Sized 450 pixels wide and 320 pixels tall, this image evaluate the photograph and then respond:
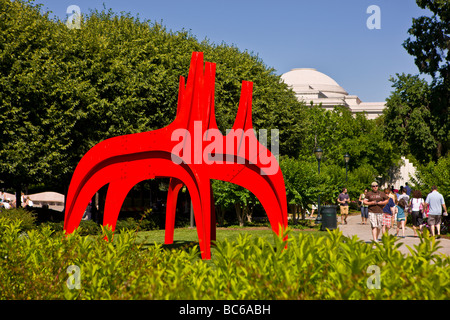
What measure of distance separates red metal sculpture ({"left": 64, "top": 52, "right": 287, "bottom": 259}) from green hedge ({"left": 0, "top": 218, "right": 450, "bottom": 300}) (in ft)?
18.9

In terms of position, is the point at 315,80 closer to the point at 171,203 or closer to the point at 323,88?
the point at 323,88

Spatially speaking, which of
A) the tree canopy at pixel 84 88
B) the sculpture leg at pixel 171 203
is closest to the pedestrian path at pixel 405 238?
the tree canopy at pixel 84 88

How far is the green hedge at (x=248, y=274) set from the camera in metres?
4.07

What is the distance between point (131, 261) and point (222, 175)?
6.48 metres

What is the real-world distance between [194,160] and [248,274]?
23.9ft

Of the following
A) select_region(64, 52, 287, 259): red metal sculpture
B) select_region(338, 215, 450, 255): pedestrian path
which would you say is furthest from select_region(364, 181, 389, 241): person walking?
select_region(64, 52, 287, 259): red metal sculpture

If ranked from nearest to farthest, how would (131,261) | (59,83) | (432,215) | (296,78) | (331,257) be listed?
(331,257), (131,261), (432,215), (59,83), (296,78)

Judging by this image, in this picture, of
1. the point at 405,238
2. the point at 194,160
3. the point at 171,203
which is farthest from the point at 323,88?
the point at 194,160

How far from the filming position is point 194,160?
11516 mm

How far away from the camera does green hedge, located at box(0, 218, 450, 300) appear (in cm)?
407

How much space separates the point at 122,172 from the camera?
40.1 ft

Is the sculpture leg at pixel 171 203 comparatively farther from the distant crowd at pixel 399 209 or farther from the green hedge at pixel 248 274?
the green hedge at pixel 248 274

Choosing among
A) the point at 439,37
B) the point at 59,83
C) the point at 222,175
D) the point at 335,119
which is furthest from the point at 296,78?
the point at 222,175
